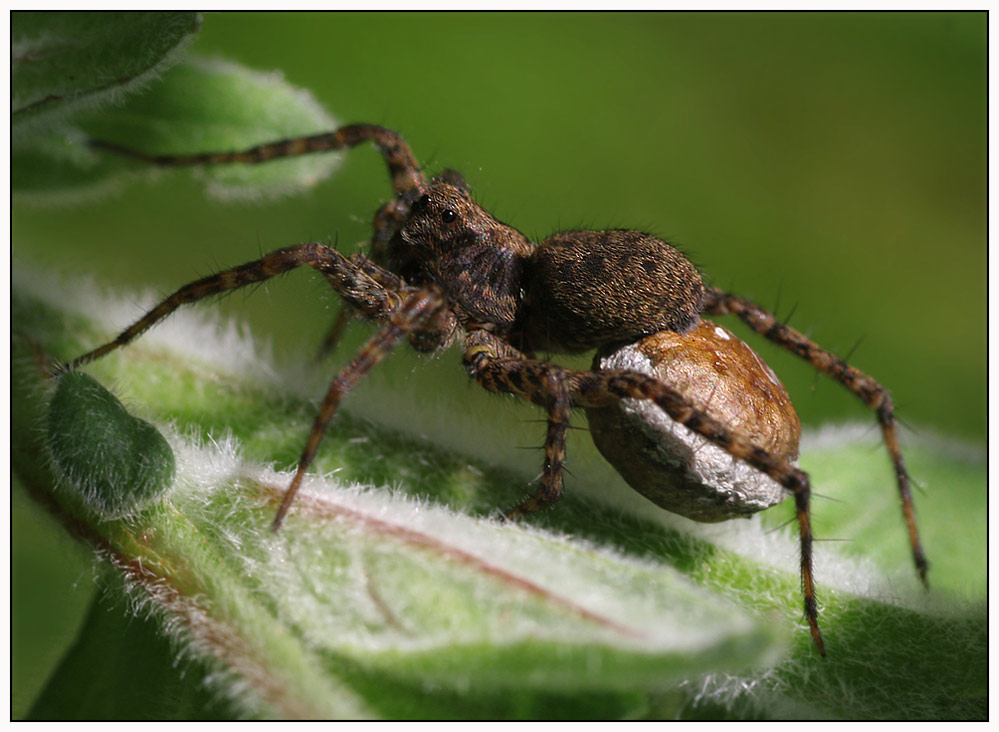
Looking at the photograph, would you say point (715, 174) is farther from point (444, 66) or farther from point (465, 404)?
point (465, 404)

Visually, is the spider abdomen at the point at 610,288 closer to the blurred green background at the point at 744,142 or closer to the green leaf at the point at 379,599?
the green leaf at the point at 379,599

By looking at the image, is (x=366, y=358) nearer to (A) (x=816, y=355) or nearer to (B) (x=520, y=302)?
(B) (x=520, y=302)

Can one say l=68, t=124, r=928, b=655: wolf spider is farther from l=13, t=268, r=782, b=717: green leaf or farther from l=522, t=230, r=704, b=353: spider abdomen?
l=13, t=268, r=782, b=717: green leaf

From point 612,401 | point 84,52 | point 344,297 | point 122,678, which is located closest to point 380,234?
point 344,297

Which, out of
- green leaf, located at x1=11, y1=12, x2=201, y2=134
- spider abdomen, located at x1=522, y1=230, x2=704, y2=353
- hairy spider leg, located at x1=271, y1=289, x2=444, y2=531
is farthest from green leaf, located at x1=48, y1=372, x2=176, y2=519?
spider abdomen, located at x1=522, y1=230, x2=704, y2=353

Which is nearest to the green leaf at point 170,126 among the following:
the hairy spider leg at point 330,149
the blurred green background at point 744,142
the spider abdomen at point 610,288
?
the hairy spider leg at point 330,149

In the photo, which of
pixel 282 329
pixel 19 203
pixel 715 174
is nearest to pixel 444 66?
pixel 715 174

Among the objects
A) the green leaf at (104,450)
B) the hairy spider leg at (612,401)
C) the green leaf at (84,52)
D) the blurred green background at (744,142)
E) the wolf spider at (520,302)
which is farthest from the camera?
the blurred green background at (744,142)
